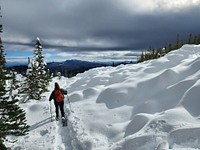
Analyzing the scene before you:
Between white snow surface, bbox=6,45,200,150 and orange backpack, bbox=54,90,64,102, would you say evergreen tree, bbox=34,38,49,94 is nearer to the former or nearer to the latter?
white snow surface, bbox=6,45,200,150

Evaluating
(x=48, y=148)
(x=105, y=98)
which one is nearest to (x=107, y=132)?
(x=48, y=148)

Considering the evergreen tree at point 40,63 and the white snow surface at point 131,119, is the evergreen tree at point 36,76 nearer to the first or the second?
the evergreen tree at point 40,63

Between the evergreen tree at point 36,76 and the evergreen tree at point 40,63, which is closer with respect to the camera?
the evergreen tree at point 36,76

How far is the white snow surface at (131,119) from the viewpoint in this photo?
35.0 ft

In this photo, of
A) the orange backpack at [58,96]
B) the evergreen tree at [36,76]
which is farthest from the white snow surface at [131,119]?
the evergreen tree at [36,76]

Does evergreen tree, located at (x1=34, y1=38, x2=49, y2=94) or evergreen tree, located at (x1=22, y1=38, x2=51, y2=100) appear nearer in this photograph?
evergreen tree, located at (x1=22, y1=38, x2=51, y2=100)

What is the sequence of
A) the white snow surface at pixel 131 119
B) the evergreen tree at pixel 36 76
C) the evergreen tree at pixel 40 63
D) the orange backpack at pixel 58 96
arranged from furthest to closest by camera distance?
the evergreen tree at pixel 40 63 → the evergreen tree at pixel 36 76 → the orange backpack at pixel 58 96 → the white snow surface at pixel 131 119

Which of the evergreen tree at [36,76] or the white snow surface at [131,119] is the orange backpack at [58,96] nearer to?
the white snow surface at [131,119]

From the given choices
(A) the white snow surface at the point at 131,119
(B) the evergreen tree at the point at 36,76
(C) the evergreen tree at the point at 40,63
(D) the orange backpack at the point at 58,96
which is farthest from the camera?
(C) the evergreen tree at the point at 40,63

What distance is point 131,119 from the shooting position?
570 inches


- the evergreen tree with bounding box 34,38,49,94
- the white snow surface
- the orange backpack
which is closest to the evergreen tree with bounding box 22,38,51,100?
the evergreen tree with bounding box 34,38,49,94

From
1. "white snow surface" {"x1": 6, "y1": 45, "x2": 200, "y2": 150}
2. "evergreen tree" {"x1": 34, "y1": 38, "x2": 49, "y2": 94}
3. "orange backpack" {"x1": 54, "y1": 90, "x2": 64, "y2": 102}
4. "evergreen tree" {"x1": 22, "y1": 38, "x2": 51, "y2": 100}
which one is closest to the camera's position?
"white snow surface" {"x1": 6, "y1": 45, "x2": 200, "y2": 150}

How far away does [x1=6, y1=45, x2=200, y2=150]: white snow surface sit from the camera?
1066 centimetres

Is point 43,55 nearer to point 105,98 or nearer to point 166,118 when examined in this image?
point 105,98
